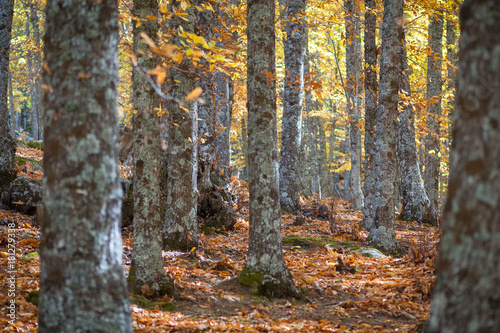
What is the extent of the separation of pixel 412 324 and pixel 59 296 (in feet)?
12.9

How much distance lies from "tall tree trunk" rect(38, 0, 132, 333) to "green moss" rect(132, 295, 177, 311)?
2.41 metres

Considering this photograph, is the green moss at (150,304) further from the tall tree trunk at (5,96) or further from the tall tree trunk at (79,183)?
the tall tree trunk at (5,96)

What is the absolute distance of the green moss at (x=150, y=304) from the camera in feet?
15.5

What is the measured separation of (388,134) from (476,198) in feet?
23.5

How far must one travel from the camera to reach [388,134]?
342 inches

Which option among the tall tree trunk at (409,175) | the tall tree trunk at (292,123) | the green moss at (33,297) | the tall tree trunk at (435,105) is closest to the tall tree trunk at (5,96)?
the green moss at (33,297)

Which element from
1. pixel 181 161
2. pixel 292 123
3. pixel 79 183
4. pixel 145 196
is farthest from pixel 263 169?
pixel 292 123

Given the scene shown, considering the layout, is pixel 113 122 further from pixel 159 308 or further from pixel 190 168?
pixel 190 168

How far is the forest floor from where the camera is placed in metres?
4.34

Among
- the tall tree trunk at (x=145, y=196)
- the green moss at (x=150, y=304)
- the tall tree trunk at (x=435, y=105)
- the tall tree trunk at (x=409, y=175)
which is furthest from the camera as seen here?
the tall tree trunk at (x=435, y=105)

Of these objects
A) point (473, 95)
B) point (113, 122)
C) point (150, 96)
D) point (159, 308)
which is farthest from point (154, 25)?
point (473, 95)

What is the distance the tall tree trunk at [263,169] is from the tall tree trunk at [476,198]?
3749mm

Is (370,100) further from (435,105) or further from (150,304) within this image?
(150,304)

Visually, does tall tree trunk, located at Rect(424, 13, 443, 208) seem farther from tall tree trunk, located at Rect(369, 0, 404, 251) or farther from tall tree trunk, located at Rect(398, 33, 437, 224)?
tall tree trunk, located at Rect(369, 0, 404, 251)
